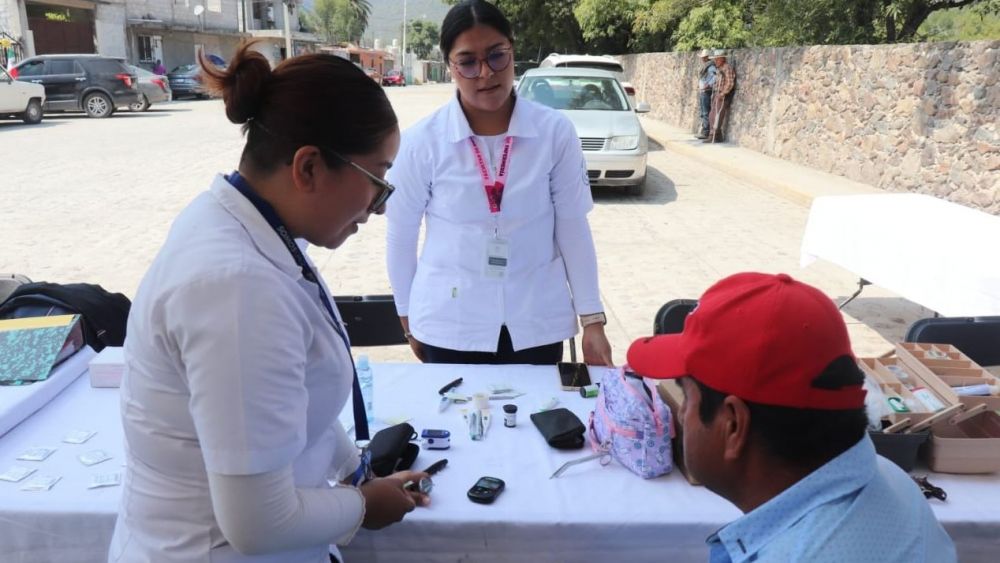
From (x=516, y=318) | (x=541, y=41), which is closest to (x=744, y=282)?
(x=516, y=318)

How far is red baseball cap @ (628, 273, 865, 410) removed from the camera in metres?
1.08

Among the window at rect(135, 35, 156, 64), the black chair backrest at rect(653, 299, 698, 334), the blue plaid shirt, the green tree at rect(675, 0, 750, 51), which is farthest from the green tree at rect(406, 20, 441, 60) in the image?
the blue plaid shirt

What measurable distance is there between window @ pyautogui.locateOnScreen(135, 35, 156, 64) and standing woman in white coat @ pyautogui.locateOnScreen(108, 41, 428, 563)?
131ft

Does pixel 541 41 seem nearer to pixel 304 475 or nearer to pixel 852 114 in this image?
pixel 852 114

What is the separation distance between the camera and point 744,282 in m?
1.20

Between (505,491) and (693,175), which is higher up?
(505,491)

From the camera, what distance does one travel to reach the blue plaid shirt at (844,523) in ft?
3.39

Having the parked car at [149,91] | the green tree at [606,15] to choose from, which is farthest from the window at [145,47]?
the green tree at [606,15]

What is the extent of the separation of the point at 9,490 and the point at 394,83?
5862 cm

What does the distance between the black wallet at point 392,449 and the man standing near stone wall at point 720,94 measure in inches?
571

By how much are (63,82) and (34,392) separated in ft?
65.2

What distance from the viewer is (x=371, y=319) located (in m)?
3.30

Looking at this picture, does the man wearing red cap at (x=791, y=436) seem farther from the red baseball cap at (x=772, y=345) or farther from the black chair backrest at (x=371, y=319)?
the black chair backrest at (x=371, y=319)

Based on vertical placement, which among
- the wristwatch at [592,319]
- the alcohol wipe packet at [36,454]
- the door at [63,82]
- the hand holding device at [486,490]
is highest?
the wristwatch at [592,319]
